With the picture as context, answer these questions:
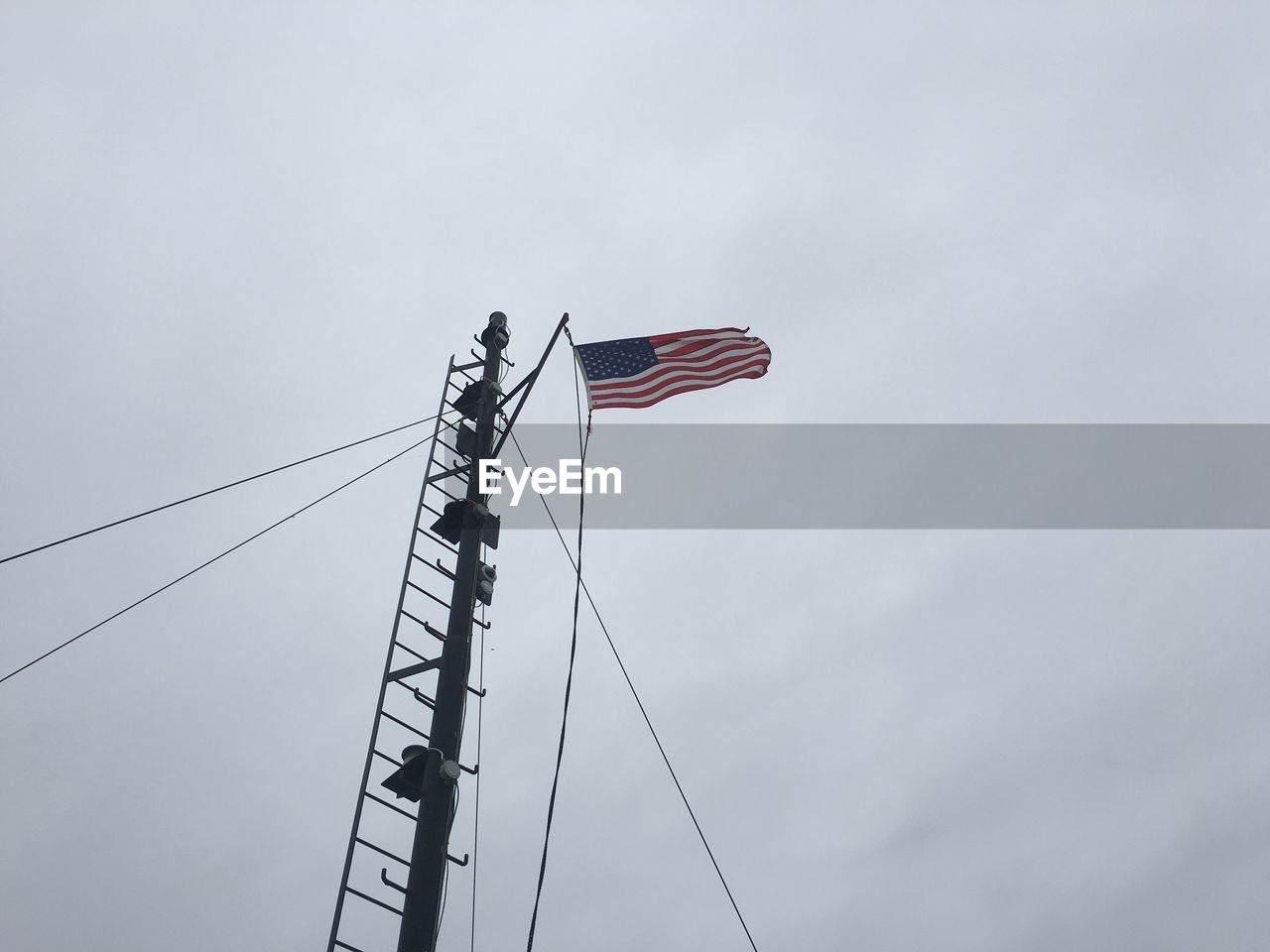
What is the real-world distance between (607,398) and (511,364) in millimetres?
1360

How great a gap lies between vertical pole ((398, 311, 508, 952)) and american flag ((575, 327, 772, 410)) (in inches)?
91.1

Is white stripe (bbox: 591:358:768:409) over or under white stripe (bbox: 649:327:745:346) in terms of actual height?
under

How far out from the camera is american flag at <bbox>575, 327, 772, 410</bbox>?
1287cm

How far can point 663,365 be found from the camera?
13.3 metres

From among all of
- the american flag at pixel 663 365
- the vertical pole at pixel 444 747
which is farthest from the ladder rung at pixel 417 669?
the american flag at pixel 663 365

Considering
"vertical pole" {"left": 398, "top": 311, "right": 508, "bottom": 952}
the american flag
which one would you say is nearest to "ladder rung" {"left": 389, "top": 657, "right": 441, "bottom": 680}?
"vertical pole" {"left": 398, "top": 311, "right": 508, "bottom": 952}

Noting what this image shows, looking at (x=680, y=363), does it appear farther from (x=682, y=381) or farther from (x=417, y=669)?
(x=417, y=669)

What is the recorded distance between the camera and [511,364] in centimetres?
1234

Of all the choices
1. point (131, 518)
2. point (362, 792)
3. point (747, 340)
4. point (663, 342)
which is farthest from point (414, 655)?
point (747, 340)

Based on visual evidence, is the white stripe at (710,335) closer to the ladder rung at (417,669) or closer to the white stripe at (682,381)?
the white stripe at (682,381)

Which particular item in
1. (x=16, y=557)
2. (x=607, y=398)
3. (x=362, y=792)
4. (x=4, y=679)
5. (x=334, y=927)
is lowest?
(x=334, y=927)

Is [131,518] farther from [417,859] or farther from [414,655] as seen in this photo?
[417,859]

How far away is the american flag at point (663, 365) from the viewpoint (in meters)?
12.9

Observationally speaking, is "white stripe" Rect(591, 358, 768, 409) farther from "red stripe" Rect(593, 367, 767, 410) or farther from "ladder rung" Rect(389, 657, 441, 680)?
"ladder rung" Rect(389, 657, 441, 680)
